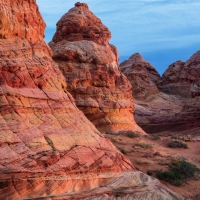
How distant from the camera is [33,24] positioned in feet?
37.5

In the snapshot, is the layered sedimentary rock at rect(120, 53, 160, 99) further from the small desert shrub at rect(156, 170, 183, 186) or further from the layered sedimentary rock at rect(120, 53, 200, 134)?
the small desert shrub at rect(156, 170, 183, 186)

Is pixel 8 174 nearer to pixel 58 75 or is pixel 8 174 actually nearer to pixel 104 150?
pixel 104 150

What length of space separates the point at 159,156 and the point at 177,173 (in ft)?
7.86

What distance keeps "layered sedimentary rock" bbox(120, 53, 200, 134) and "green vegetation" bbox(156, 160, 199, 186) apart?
64.6 feet

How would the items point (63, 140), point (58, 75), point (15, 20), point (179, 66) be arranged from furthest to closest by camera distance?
point (179, 66)
point (58, 75)
point (15, 20)
point (63, 140)

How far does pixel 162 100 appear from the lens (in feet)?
166

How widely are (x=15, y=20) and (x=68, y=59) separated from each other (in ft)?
40.6

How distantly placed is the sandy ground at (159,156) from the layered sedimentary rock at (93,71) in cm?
336

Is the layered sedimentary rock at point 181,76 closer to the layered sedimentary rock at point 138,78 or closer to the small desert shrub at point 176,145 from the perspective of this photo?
the layered sedimentary rock at point 138,78

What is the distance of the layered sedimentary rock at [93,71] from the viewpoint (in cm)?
2264

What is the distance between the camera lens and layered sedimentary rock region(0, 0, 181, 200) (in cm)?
791

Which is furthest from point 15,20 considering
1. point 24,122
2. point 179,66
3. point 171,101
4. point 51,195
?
point 179,66

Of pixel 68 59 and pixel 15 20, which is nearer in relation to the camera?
pixel 15 20

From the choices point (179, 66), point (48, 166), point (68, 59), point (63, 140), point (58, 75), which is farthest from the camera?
point (179, 66)
